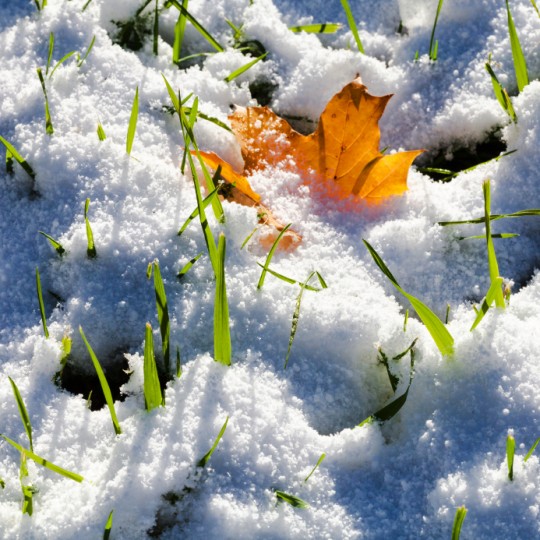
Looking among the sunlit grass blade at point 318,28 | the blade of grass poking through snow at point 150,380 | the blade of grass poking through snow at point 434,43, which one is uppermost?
the sunlit grass blade at point 318,28

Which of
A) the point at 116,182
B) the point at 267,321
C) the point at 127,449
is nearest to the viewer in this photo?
the point at 127,449

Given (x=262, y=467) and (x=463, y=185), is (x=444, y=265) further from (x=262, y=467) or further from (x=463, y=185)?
(x=262, y=467)

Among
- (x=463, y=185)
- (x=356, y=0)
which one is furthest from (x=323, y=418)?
(x=356, y=0)

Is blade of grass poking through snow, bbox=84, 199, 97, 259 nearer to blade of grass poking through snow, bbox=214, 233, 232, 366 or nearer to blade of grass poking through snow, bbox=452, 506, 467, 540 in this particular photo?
blade of grass poking through snow, bbox=214, 233, 232, 366

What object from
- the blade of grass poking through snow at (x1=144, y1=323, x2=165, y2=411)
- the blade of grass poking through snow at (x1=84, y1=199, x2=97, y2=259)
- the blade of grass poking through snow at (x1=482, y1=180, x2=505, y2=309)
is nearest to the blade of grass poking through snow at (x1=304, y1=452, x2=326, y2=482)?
the blade of grass poking through snow at (x1=144, y1=323, x2=165, y2=411)

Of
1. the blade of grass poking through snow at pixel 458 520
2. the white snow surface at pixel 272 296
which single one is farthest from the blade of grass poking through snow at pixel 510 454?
the blade of grass poking through snow at pixel 458 520

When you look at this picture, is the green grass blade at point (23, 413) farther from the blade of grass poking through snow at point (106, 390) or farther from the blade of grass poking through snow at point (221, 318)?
the blade of grass poking through snow at point (221, 318)
